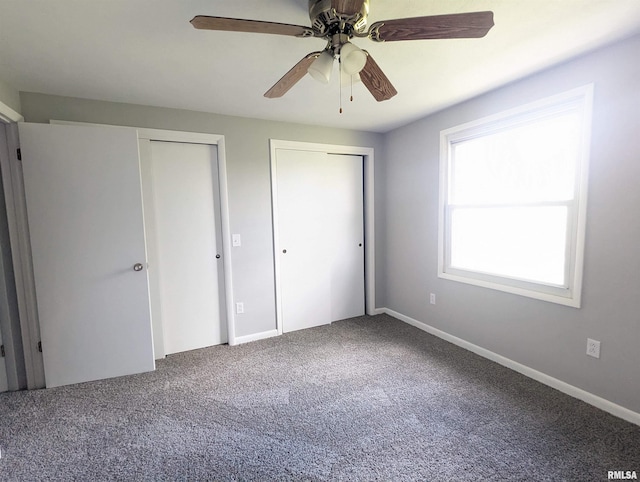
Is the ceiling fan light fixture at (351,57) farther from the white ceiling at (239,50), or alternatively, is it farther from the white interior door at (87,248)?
the white interior door at (87,248)

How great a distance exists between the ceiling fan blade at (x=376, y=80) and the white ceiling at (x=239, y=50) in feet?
0.90

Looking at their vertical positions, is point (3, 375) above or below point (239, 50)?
below

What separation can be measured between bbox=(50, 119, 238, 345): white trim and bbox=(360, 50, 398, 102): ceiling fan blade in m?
1.72

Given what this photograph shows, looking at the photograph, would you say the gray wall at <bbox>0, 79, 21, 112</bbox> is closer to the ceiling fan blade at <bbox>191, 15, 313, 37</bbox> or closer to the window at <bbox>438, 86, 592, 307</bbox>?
the ceiling fan blade at <bbox>191, 15, 313, 37</bbox>

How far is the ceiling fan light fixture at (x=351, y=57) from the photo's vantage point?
1.26 meters

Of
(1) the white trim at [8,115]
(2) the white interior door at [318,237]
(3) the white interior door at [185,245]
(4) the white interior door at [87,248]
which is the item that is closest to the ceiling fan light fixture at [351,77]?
(2) the white interior door at [318,237]

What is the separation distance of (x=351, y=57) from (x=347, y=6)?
190 mm

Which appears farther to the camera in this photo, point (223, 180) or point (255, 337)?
point (255, 337)

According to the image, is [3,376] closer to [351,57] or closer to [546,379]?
[351,57]

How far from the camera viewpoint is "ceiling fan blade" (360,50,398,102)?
1.46 m

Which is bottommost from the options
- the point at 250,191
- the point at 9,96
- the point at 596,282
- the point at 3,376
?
the point at 3,376

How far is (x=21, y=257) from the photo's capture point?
88.0 inches

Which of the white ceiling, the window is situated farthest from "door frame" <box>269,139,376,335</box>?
the window

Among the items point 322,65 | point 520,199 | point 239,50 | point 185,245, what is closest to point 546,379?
point 520,199
